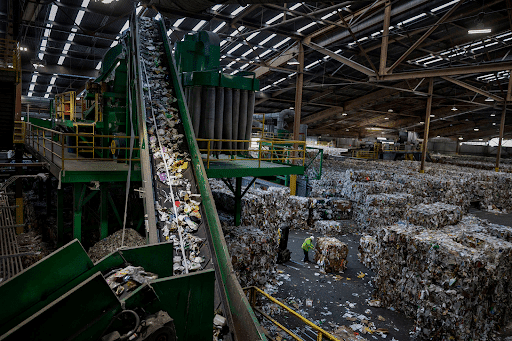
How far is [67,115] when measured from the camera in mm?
15422

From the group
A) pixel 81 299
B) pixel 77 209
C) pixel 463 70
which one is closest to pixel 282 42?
pixel 463 70

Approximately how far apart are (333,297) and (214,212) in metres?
4.54

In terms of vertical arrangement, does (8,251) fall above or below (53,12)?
below

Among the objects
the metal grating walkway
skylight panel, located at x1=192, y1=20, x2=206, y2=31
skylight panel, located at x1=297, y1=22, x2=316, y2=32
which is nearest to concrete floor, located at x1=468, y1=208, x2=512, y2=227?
skylight panel, located at x1=297, y1=22, x2=316, y2=32

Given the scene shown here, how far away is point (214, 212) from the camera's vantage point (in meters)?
5.02

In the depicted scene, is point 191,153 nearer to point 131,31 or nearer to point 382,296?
point 131,31

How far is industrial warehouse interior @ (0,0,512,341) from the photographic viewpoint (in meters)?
2.64

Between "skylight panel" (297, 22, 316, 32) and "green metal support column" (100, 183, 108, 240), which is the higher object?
"skylight panel" (297, 22, 316, 32)

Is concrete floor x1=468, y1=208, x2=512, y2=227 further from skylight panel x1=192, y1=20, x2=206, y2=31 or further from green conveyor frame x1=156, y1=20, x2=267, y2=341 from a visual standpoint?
skylight panel x1=192, y1=20, x2=206, y2=31

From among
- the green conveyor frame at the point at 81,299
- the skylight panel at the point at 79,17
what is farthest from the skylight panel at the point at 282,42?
the green conveyor frame at the point at 81,299

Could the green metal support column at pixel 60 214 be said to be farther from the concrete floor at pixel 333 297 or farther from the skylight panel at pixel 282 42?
the skylight panel at pixel 282 42

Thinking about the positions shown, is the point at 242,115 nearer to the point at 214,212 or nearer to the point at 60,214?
the point at 214,212

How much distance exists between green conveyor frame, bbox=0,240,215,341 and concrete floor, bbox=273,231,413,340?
433cm

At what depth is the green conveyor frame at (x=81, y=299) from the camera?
1.81 m
